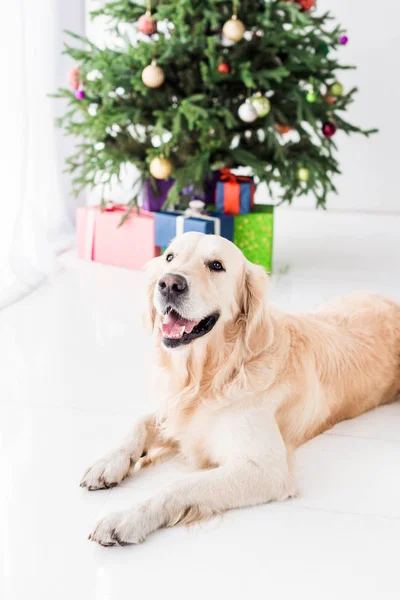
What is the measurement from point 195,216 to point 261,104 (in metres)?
0.73

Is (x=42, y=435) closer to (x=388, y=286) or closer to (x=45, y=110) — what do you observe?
(x=388, y=286)

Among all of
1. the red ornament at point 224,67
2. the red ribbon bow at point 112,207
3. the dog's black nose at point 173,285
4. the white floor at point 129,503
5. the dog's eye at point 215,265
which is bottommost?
the white floor at point 129,503

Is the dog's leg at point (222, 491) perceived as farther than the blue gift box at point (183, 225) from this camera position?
No

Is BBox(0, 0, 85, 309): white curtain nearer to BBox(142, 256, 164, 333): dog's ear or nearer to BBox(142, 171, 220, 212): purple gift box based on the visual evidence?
BBox(142, 171, 220, 212): purple gift box

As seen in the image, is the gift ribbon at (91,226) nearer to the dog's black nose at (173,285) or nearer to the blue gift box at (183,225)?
the blue gift box at (183,225)

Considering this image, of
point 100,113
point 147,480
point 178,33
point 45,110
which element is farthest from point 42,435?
point 45,110

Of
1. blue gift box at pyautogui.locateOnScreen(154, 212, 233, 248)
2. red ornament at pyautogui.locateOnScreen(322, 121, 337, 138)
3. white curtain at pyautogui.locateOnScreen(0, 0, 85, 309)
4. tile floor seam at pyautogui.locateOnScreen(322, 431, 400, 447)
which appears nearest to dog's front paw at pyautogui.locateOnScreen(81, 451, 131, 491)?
tile floor seam at pyautogui.locateOnScreen(322, 431, 400, 447)

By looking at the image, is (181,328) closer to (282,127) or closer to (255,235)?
(255,235)

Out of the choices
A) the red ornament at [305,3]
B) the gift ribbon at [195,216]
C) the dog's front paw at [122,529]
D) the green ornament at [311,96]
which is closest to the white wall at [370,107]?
the red ornament at [305,3]

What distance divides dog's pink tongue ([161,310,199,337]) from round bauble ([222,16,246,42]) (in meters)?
2.20

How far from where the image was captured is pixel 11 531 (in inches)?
66.4

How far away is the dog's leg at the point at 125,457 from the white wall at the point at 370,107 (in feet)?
15.2

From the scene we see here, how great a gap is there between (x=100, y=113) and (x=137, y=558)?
2783 mm

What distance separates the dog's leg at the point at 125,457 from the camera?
1.88m
